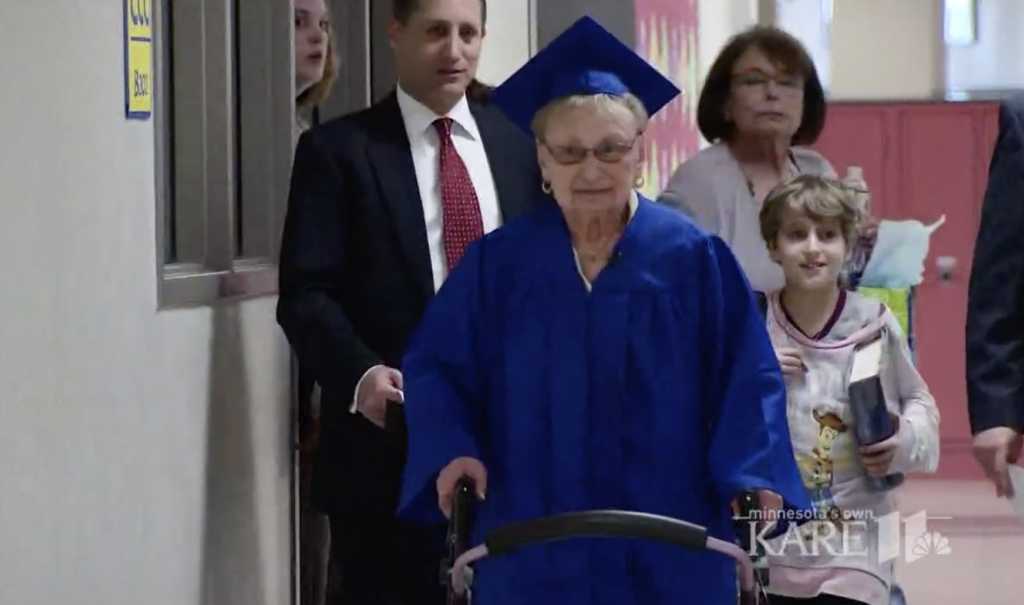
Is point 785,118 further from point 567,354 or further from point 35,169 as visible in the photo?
point 35,169

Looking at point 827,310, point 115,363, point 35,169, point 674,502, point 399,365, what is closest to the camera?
point 35,169

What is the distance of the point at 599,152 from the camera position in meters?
2.80

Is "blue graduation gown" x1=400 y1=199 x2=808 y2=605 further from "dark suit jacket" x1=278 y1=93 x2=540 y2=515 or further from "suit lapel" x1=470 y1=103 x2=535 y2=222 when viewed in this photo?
"suit lapel" x1=470 y1=103 x2=535 y2=222

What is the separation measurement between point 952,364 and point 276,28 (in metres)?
7.45

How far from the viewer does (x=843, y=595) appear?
360 cm

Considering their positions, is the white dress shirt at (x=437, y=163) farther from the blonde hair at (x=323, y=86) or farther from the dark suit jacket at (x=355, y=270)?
the blonde hair at (x=323, y=86)

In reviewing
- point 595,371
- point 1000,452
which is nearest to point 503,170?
point 595,371

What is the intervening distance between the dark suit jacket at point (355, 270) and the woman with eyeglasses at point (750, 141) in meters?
0.79

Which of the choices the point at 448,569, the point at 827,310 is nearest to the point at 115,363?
the point at 448,569

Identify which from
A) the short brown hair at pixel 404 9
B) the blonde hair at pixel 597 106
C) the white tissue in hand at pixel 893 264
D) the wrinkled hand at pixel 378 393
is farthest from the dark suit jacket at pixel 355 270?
the white tissue in hand at pixel 893 264

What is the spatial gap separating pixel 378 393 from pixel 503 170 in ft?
2.03

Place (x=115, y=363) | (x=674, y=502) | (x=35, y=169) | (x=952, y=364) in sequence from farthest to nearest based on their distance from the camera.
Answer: (x=952, y=364) → (x=115, y=363) → (x=674, y=502) → (x=35, y=169)

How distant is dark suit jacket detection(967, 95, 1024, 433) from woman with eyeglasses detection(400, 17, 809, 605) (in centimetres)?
46

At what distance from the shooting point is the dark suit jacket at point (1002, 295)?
10.2 feet
